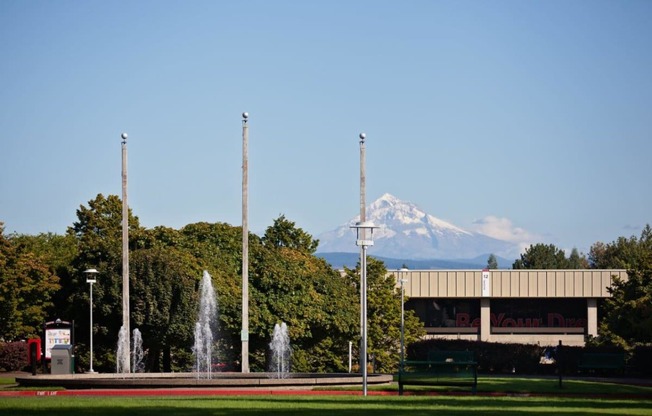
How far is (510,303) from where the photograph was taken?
320 feet

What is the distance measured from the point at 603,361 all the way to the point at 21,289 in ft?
89.9

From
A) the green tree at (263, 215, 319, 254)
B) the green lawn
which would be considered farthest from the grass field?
the green tree at (263, 215, 319, 254)

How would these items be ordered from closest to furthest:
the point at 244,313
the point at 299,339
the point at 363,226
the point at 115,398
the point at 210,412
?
the point at 210,412, the point at 115,398, the point at 363,226, the point at 244,313, the point at 299,339

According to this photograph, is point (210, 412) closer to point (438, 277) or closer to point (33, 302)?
point (33, 302)

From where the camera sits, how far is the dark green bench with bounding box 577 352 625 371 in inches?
2168

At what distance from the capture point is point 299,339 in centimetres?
6097

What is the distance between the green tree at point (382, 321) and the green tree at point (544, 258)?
81251 millimetres

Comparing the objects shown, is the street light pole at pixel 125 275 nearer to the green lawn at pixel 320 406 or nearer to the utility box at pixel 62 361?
the utility box at pixel 62 361

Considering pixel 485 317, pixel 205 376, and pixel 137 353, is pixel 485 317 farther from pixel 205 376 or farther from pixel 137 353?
pixel 205 376

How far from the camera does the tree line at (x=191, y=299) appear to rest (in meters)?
55.3

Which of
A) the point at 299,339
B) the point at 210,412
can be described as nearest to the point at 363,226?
the point at 210,412

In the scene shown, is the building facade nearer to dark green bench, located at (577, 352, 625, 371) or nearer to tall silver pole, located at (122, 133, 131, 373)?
dark green bench, located at (577, 352, 625, 371)

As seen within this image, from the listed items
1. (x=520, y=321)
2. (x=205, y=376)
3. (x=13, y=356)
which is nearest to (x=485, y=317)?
(x=520, y=321)

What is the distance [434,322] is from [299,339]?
127 feet
